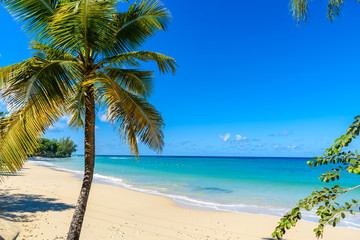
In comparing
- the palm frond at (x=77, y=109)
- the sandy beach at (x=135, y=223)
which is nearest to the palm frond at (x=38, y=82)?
the palm frond at (x=77, y=109)

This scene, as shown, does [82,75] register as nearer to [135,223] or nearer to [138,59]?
[138,59]

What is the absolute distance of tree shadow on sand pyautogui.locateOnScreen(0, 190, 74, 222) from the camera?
24.0ft

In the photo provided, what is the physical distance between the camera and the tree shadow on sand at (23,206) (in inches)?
288

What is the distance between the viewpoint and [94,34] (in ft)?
14.8

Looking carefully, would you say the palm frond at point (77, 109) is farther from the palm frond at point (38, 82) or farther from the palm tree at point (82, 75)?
the palm frond at point (38, 82)

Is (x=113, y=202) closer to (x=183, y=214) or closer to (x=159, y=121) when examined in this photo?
(x=183, y=214)

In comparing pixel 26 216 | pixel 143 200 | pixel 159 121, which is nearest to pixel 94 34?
pixel 159 121

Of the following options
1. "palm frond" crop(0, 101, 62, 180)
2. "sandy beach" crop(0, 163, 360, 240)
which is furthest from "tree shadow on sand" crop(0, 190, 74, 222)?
"palm frond" crop(0, 101, 62, 180)

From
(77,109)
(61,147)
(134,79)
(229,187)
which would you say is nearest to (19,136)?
(134,79)

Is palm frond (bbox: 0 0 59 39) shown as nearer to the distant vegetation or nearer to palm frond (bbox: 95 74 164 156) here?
palm frond (bbox: 95 74 164 156)

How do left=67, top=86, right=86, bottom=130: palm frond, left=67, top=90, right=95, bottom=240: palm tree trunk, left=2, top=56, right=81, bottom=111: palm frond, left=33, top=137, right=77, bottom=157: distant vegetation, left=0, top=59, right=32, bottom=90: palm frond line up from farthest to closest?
left=33, top=137, right=77, bottom=157: distant vegetation
left=67, top=86, right=86, bottom=130: palm frond
left=67, top=90, right=95, bottom=240: palm tree trunk
left=0, top=59, right=32, bottom=90: palm frond
left=2, top=56, right=81, bottom=111: palm frond

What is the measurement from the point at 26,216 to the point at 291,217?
8.66m

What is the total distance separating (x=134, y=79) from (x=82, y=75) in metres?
1.34

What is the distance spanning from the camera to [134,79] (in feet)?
18.5
